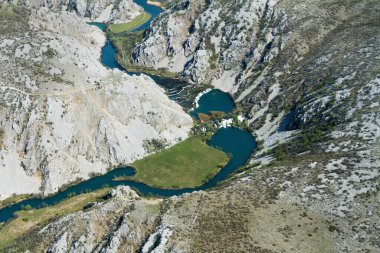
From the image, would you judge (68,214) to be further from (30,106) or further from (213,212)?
(30,106)

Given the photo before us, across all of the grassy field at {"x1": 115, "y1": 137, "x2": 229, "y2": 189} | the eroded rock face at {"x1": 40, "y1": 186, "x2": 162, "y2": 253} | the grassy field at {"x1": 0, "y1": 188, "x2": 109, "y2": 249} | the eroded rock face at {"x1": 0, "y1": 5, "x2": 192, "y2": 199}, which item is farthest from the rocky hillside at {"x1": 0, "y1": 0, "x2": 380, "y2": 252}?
the eroded rock face at {"x1": 0, "y1": 5, "x2": 192, "y2": 199}

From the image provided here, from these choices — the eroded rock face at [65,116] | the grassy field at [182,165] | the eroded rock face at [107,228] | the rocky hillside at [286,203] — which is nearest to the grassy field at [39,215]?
the rocky hillside at [286,203]

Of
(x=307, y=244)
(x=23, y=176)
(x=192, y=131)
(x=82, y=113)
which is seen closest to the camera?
(x=307, y=244)

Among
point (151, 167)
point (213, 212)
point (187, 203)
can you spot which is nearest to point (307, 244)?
point (213, 212)

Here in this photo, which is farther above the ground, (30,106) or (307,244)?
(307,244)

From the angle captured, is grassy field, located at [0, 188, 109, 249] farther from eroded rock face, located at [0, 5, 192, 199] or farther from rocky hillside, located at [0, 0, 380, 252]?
eroded rock face, located at [0, 5, 192, 199]

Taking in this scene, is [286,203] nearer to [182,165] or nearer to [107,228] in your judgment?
[107,228]
